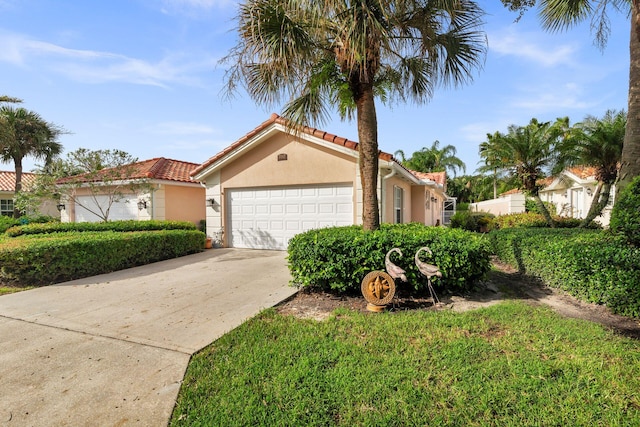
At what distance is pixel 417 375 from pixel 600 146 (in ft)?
37.4

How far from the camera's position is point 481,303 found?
5137 mm

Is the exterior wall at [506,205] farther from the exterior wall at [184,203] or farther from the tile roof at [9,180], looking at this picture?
the tile roof at [9,180]

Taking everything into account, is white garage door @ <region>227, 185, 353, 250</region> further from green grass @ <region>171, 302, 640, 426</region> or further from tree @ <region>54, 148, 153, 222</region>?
green grass @ <region>171, 302, 640, 426</region>

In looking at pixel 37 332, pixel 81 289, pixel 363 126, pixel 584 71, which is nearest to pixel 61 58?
pixel 81 289

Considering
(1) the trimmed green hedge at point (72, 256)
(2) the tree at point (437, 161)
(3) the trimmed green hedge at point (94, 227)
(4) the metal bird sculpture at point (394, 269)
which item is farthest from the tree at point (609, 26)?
(2) the tree at point (437, 161)

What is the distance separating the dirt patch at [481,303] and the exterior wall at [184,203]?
419 inches

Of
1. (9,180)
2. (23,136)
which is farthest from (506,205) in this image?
(9,180)

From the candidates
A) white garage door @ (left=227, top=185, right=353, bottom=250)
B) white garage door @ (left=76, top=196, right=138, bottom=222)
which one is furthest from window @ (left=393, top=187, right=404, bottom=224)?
white garage door @ (left=76, top=196, right=138, bottom=222)

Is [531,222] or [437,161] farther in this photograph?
[437,161]

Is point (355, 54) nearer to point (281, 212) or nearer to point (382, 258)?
point (382, 258)

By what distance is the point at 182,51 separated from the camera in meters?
8.22

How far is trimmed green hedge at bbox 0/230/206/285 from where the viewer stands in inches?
268

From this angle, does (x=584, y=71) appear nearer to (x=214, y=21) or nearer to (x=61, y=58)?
(x=214, y=21)

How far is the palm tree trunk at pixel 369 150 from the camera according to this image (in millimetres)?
6141
